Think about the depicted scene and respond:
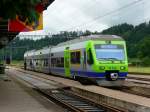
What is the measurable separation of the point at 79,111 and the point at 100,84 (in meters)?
10.8

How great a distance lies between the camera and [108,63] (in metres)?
26.8

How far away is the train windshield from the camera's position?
26.9 m

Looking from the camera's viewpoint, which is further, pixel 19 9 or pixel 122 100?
pixel 122 100

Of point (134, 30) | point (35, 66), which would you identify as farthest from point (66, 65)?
point (134, 30)

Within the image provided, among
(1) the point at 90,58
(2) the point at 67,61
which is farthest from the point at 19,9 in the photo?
(2) the point at 67,61

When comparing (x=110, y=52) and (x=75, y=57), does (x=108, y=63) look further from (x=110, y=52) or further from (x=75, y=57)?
(x=75, y=57)

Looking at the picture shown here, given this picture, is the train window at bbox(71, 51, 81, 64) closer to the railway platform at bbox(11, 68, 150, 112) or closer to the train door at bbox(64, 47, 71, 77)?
the train door at bbox(64, 47, 71, 77)

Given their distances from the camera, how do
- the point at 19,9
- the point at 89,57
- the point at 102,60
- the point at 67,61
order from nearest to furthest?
1. the point at 19,9
2. the point at 102,60
3. the point at 89,57
4. the point at 67,61

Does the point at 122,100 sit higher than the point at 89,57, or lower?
lower

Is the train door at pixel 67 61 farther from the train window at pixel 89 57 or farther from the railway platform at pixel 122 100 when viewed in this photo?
the railway platform at pixel 122 100

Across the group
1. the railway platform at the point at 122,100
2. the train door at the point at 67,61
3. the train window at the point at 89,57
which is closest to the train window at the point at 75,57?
the train door at the point at 67,61

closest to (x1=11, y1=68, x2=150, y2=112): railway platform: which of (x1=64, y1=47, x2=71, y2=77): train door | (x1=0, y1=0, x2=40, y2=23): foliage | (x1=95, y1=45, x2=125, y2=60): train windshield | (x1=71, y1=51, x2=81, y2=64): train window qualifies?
(x1=95, y1=45, x2=125, y2=60): train windshield

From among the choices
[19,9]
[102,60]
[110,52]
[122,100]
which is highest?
[19,9]

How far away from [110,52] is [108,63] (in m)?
0.75
